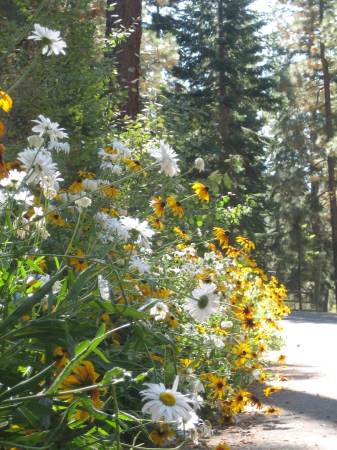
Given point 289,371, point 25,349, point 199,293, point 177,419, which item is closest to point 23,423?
point 25,349

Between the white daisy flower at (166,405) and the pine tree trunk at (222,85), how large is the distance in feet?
83.4

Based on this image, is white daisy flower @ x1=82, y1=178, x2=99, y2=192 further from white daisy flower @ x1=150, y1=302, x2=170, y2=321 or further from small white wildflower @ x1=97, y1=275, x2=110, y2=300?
small white wildflower @ x1=97, y1=275, x2=110, y2=300

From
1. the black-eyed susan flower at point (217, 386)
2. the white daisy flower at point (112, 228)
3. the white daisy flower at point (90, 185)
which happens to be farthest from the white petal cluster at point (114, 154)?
the black-eyed susan flower at point (217, 386)

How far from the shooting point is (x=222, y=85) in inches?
1108

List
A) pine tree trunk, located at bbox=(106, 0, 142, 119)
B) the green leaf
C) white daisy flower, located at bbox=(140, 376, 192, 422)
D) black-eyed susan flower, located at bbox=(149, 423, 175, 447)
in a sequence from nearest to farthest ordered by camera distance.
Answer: white daisy flower, located at bbox=(140, 376, 192, 422) < the green leaf < black-eyed susan flower, located at bbox=(149, 423, 175, 447) < pine tree trunk, located at bbox=(106, 0, 142, 119)

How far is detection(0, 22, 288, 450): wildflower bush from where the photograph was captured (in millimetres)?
2137

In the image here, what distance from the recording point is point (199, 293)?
2.76m

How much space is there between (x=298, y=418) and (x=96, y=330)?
270 cm

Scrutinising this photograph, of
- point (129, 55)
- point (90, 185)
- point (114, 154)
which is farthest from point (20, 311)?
point (129, 55)

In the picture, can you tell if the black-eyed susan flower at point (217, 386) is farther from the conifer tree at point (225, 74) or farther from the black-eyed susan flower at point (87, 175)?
the conifer tree at point (225, 74)

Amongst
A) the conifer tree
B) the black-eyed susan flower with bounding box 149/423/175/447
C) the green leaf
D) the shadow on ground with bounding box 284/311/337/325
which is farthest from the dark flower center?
the conifer tree

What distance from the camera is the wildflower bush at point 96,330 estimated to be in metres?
2.14

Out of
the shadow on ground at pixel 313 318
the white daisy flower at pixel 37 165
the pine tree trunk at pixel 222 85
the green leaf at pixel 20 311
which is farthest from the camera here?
the pine tree trunk at pixel 222 85

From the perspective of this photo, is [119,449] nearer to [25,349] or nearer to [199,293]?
[25,349]
